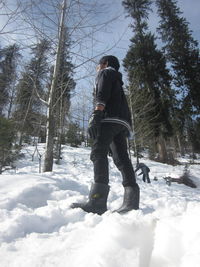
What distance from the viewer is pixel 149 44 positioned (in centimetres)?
1998

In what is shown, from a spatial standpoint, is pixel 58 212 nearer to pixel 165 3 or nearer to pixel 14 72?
pixel 14 72

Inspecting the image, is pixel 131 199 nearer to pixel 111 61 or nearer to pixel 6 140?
pixel 111 61

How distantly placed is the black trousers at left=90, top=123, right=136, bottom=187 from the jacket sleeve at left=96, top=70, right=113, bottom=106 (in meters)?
0.29

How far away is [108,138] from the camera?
2445 millimetres

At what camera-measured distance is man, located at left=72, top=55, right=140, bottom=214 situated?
234cm

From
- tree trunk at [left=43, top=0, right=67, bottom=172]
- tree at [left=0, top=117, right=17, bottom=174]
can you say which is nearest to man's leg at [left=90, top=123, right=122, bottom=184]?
tree trunk at [left=43, top=0, right=67, bottom=172]

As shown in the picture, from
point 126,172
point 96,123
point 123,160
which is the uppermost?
point 96,123

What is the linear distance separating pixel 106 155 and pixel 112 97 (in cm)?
72

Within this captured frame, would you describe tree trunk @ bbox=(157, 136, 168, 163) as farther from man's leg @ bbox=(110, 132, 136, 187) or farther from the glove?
the glove

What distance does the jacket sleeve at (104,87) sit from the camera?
2.43 meters

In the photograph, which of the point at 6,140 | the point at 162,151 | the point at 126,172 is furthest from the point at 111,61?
the point at 162,151

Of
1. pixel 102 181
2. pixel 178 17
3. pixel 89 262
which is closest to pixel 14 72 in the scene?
pixel 102 181

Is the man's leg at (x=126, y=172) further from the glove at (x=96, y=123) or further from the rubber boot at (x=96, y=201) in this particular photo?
the glove at (x=96, y=123)

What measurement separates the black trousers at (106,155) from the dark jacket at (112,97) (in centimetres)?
11
